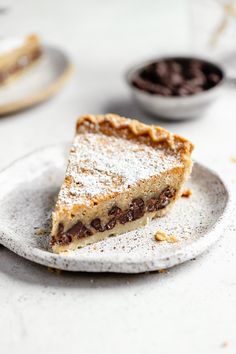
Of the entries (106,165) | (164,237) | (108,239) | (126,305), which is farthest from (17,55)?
(126,305)

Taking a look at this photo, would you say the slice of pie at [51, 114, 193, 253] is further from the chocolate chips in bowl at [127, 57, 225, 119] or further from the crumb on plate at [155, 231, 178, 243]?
the chocolate chips in bowl at [127, 57, 225, 119]

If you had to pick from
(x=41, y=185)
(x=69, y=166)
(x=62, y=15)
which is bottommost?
(x=62, y=15)

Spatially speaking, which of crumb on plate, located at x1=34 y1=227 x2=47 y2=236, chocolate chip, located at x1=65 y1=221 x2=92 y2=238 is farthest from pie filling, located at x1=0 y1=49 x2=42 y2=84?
chocolate chip, located at x1=65 y1=221 x2=92 y2=238

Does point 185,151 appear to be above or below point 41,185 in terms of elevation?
above

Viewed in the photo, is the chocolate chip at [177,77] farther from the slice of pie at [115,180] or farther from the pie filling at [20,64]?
the pie filling at [20,64]

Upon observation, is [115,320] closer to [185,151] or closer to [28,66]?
[185,151]

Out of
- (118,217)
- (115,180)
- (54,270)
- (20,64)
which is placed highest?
(115,180)

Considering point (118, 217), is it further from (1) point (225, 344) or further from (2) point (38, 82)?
(2) point (38, 82)

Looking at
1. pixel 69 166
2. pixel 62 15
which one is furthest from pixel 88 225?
pixel 62 15
